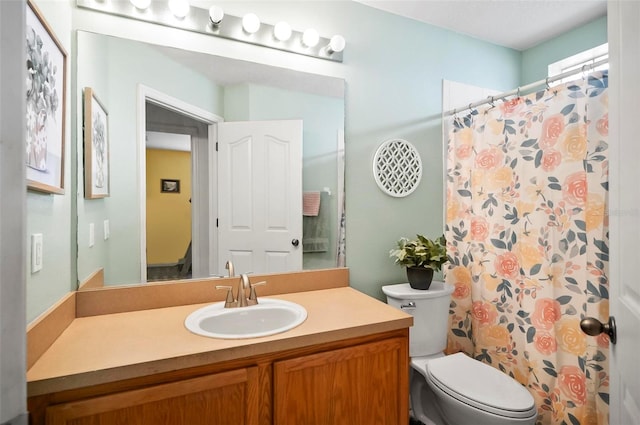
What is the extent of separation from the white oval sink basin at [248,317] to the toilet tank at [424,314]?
0.65 meters

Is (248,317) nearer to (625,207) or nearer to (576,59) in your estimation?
(625,207)

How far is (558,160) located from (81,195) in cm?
213

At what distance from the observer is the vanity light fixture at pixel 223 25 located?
139cm

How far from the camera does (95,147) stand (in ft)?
4.37

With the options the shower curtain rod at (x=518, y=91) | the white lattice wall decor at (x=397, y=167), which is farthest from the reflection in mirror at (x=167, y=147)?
the shower curtain rod at (x=518, y=91)

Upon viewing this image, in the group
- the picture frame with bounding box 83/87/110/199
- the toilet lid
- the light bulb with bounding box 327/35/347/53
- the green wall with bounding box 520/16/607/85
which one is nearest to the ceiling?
the green wall with bounding box 520/16/607/85

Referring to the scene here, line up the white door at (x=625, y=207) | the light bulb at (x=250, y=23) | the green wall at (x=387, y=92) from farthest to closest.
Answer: the green wall at (x=387, y=92) < the light bulb at (x=250, y=23) < the white door at (x=625, y=207)

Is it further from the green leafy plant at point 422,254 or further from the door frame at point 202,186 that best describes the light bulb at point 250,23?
the green leafy plant at point 422,254

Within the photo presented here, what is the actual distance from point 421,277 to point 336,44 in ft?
4.50

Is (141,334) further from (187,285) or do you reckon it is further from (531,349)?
(531,349)

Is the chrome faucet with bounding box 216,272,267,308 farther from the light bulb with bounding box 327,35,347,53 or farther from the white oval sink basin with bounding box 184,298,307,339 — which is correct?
the light bulb with bounding box 327,35,347,53

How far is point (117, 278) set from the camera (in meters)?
1.39

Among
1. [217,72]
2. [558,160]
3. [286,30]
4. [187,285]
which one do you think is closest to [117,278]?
[187,285]

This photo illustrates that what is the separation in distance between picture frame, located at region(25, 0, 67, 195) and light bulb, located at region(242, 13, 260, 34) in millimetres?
776
